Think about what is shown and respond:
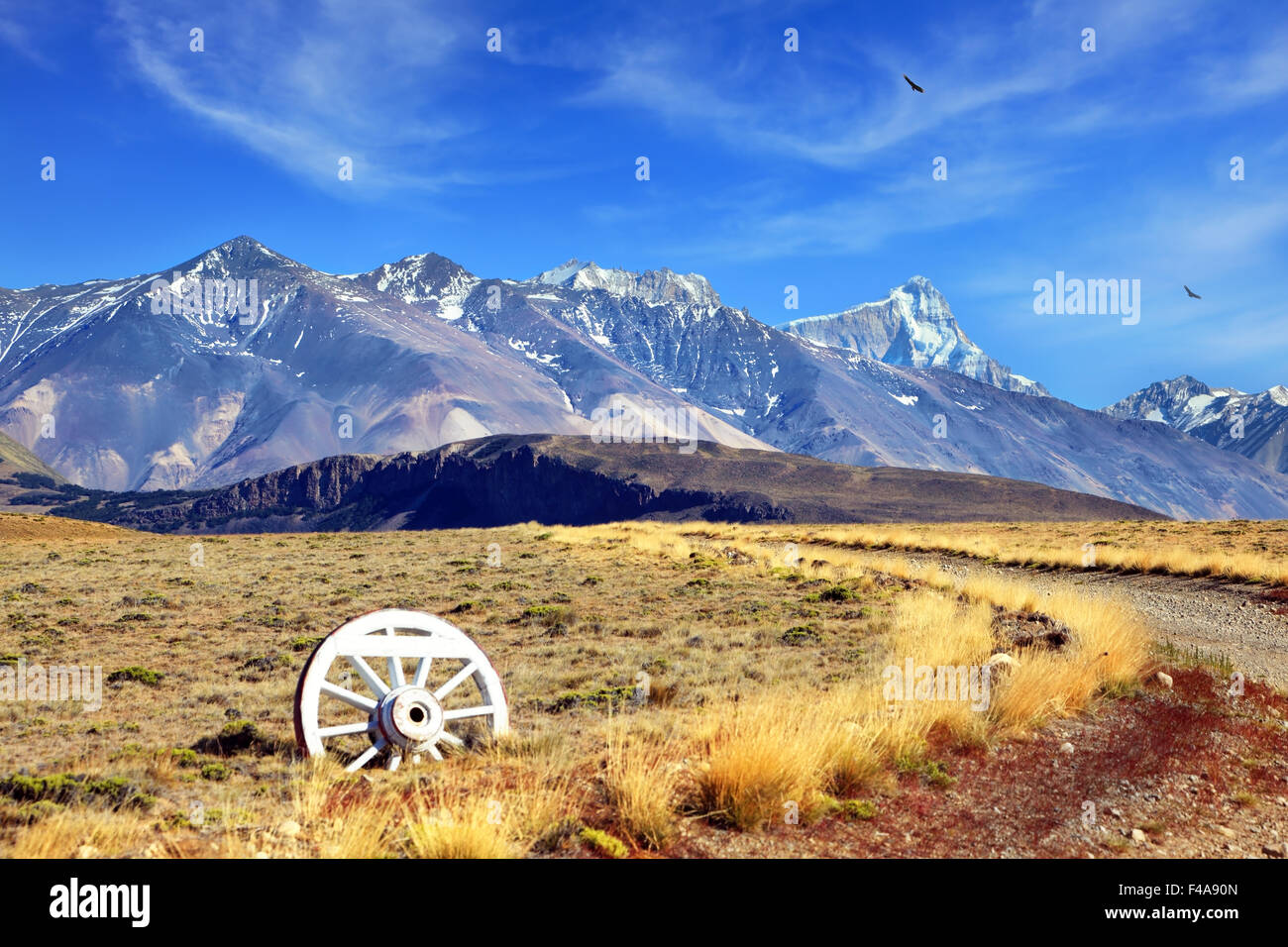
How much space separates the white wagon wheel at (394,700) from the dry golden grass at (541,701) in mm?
317

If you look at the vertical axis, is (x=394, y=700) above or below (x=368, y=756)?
above

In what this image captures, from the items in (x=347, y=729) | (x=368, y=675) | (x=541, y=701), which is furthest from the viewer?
(x=541, y=701)

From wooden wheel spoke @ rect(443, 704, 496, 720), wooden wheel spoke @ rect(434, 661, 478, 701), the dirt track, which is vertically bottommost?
the dirt track

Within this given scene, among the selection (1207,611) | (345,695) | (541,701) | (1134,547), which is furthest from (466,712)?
(1134,547)

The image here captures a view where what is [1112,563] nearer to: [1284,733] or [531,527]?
[1284,733]

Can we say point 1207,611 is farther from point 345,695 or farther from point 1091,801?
point 345,695

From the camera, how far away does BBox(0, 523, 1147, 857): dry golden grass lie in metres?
5.60

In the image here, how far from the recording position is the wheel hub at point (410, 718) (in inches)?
Result: 282

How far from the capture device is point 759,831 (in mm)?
5824

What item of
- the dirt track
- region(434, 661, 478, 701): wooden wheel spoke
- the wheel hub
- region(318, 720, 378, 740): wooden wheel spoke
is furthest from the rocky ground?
the dirt track

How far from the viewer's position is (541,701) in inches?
395

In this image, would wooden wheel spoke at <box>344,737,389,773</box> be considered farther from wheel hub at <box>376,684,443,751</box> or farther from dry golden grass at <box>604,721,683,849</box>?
dry golden grass at <box>604,721,683,849</box>

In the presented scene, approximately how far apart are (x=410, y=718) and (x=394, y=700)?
213 millimetres

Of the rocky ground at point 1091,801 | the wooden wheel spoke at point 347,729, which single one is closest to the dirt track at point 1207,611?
the rocky ground at point 1091,801
